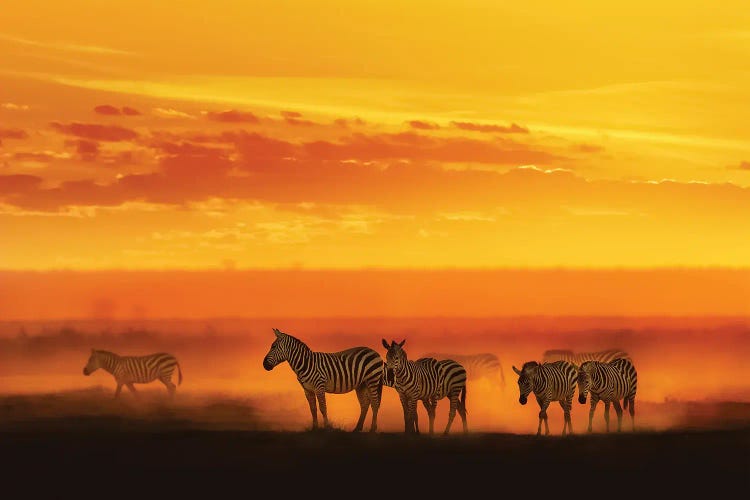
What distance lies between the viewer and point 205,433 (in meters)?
43.6

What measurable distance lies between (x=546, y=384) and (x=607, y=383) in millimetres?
2503

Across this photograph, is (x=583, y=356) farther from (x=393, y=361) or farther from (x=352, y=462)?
(x=352, y=462)

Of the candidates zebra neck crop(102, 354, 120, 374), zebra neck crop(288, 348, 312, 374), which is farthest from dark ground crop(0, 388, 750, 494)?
zebra neck crop(102, 354, 120, 374)

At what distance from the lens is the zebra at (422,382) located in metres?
43.4

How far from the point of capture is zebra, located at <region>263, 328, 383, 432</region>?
4466 centimetres

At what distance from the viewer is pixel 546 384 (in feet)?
144

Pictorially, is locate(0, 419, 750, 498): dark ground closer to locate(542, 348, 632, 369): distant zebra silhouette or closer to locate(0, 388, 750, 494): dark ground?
locate(0, 388, 750, 494): dark ground

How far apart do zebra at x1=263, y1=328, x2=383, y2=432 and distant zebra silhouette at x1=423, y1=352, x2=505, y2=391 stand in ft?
49.2

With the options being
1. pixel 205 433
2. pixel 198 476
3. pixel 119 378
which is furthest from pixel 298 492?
pixel 119 378

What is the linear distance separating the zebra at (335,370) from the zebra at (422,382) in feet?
3.13

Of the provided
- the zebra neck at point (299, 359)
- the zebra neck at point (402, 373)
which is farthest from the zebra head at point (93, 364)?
the zebra neck at point (402, 373)

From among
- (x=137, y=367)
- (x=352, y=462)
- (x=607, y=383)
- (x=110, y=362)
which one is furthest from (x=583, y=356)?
(x=352, y=462)

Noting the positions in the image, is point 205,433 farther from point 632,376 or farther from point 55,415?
point 632,376

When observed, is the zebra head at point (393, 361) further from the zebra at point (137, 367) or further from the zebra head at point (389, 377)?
the zebra at point (137, 367)
